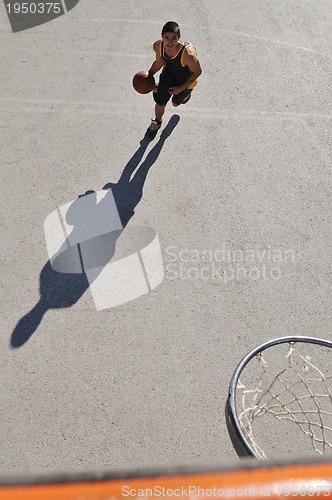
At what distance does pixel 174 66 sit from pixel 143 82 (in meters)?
0.51

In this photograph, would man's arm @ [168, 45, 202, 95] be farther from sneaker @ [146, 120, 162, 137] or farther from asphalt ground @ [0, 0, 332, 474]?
asphalt ground @ [0, 0, 332, 474]

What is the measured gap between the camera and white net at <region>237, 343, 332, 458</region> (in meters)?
5.40

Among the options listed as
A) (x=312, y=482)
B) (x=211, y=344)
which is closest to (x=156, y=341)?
(x=211, y=344)

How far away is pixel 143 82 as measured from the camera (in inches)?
282

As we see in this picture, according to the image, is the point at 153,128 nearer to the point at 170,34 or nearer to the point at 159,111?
the point at 159,111

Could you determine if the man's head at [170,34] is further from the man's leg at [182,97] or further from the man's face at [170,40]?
the man's leg at [182,97]

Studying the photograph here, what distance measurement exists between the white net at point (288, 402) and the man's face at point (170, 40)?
11.1ft

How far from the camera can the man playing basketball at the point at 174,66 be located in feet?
21.1

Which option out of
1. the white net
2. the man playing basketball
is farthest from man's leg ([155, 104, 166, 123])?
the white net

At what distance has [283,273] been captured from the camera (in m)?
6.58

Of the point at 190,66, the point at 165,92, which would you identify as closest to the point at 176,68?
the point at 190,66

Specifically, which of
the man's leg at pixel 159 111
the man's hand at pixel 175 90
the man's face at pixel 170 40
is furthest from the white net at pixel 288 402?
the man's face at pixel 170 40

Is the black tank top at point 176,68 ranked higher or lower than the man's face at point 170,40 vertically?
lower

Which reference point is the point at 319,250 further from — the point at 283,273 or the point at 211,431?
the point at 211,431
